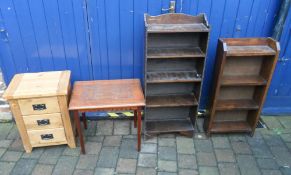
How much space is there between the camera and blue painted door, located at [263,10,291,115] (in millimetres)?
3549

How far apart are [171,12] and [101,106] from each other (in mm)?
1481

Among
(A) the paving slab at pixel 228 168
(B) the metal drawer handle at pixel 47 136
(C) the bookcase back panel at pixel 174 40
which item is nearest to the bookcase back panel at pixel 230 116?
(A) the paving slab at pixel 228 168

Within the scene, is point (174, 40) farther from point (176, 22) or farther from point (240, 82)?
point (240, 82)

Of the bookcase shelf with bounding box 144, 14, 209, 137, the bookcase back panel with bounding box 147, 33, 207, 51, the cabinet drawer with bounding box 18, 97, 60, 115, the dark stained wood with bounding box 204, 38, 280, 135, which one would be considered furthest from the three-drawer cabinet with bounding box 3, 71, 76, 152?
the dark stained wood with bounding box 204, 38, 280, 135

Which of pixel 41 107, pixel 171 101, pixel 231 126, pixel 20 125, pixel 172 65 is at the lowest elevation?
pixel 231 126

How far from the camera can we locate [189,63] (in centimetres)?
340

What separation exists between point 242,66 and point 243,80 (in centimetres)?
20

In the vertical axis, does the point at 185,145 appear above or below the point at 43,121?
below

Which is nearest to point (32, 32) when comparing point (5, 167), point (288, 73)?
point (5, 167)

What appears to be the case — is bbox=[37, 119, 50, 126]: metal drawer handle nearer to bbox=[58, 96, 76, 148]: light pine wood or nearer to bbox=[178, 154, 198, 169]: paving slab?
bbox=[58, 96, 76, 148]: light pine wood

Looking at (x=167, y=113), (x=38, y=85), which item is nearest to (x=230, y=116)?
(x=167, y=113)

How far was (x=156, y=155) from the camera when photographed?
3.34 m

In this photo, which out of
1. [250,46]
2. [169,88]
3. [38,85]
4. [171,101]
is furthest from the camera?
[169,88]

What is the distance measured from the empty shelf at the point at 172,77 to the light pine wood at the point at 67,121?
105 centimetres
